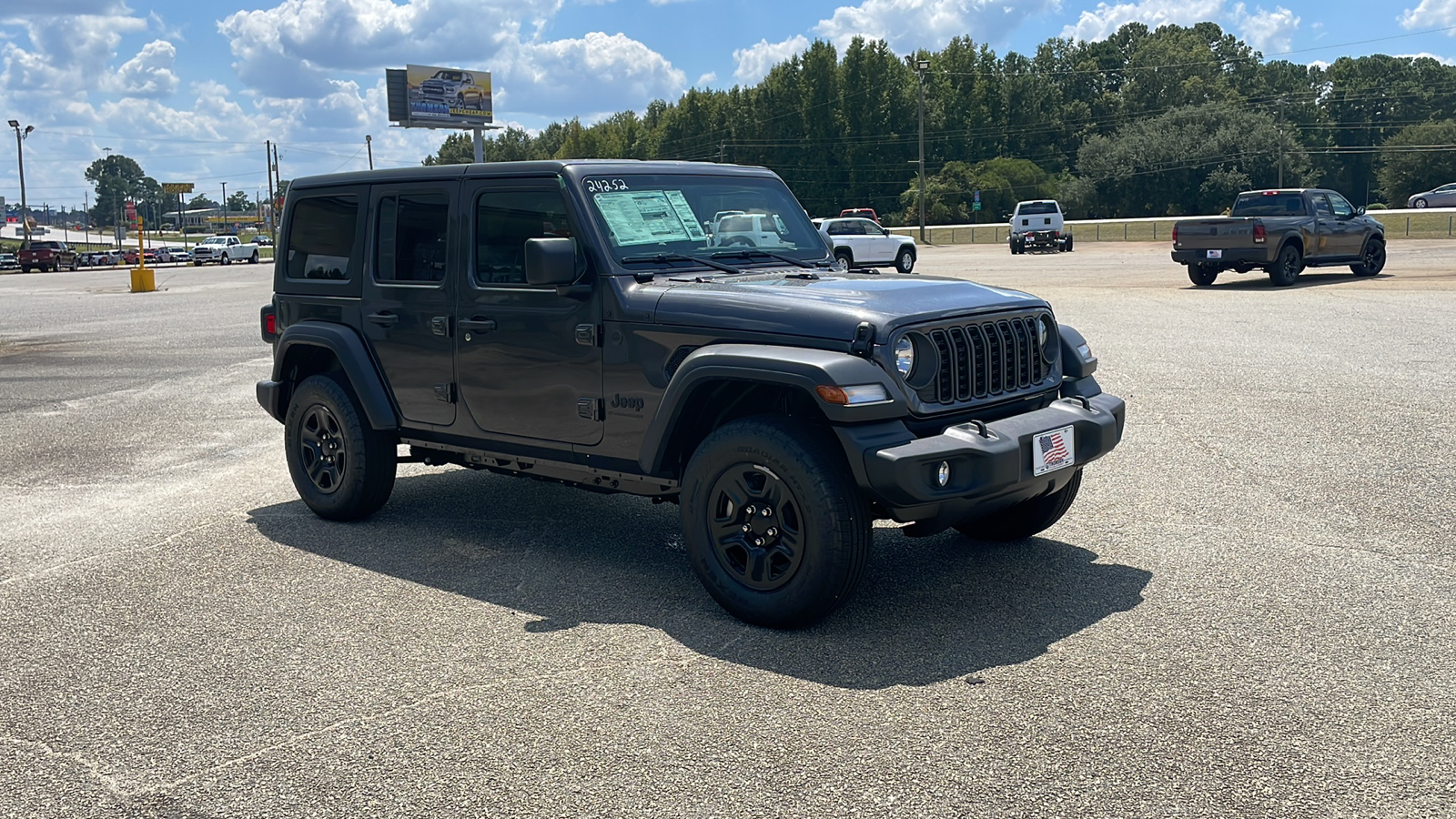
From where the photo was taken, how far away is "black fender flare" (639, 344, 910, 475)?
4.61m

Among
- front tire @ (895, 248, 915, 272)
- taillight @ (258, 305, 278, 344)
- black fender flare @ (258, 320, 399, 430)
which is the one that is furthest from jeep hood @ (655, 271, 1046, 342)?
front tire @ (895, 248, 915, 272)

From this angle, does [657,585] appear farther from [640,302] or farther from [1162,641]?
[1162,641]

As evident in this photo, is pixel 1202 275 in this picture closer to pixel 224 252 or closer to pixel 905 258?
pixel 905 258

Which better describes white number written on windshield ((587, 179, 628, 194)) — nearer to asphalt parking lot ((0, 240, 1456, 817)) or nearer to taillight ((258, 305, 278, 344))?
asphalt parking lot ((0, 240, 1456, 817))

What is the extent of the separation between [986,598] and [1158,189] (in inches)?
3749

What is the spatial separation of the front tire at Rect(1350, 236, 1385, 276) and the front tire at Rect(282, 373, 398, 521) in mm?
23384

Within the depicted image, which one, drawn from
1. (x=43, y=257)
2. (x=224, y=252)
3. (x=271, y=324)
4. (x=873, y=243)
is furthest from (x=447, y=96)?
(x=271, y=324)

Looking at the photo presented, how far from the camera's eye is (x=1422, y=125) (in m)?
106

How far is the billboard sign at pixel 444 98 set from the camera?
95438 mm

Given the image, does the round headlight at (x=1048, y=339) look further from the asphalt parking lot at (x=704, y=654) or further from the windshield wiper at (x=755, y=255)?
the windshield wiper at (x=755, y=255)

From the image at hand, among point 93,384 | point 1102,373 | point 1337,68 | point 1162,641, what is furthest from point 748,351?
point 1337,68

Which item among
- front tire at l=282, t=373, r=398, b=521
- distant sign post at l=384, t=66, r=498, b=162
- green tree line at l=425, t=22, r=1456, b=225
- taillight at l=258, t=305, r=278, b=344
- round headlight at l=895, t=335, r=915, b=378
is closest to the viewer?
round headlight at l=895, t=335, r=915, b=378

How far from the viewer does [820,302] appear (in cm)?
496

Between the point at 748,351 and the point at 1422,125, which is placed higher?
the point at 1422,125
